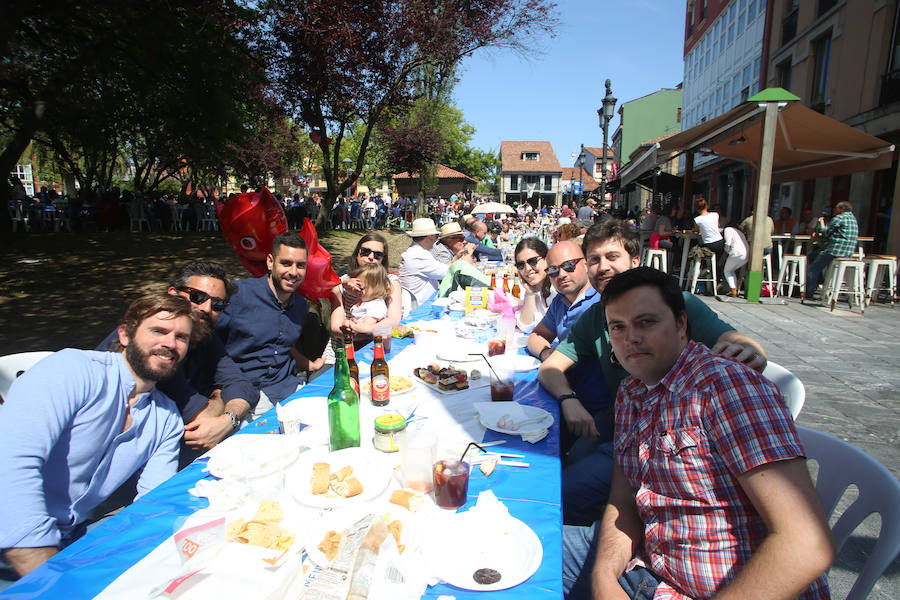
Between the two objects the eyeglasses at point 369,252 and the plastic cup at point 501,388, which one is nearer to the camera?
the plastic cup at point 501,388

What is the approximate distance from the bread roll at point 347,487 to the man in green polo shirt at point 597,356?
3.71 feet

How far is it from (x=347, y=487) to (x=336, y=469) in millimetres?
137

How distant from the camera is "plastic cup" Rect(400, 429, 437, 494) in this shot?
5.25ft

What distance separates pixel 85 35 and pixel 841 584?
1575 cm

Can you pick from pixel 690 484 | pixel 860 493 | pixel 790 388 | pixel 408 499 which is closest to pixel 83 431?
pixel 408 499

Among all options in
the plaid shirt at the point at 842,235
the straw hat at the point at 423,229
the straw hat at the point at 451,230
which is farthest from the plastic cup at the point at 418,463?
the plaid shirt at the point at 842,235

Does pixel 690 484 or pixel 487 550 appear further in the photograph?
pixel 690 484

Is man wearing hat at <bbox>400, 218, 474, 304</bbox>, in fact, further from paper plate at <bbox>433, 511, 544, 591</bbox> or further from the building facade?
the building facade

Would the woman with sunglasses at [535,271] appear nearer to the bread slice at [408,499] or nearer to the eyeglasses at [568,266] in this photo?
the eyeglasses at [568,266]

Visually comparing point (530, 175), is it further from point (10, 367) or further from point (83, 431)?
point (83, 431)

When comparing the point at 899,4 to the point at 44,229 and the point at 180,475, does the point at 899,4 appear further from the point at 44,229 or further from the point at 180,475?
the point at 44,229

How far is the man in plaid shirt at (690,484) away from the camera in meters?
1.28

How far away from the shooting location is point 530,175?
62000mm

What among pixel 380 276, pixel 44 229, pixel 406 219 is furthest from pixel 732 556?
pixel 406 219
